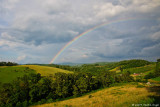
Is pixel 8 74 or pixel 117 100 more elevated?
pixel 117 100

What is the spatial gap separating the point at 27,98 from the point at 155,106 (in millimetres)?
61244

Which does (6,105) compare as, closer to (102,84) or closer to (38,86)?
(38,86)

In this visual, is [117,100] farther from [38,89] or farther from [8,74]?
[8,74]

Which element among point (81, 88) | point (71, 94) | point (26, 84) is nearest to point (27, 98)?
point (26, 84)

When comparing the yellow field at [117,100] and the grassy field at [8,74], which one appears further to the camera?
the grassy field at [8,74]

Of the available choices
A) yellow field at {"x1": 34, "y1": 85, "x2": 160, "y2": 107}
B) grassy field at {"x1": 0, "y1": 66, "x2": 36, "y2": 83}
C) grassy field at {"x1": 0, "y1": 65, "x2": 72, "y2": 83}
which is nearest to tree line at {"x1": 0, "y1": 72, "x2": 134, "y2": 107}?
yellow field at {"x1": 34, "y1": 85, "x2": 160, "y2": 107}

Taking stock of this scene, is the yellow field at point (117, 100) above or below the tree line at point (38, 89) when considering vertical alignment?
above

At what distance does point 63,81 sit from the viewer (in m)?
67.0

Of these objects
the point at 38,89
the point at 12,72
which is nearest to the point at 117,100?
the point at 38,89

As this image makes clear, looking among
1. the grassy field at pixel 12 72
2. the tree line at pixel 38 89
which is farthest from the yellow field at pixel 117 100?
the grassy field at pixel 12 72

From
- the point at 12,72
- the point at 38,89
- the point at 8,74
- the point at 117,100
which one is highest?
the point at 117,100

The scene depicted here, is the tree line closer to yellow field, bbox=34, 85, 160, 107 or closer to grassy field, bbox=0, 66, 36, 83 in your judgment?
yellow field, bbox=34, 85, 160, 107

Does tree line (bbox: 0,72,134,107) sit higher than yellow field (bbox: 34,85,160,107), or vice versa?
yellow field (bbox: 34,85,160,107)

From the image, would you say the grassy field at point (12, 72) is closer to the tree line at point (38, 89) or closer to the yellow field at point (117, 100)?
the tree line at point (38, 89)
